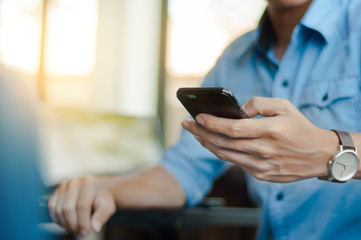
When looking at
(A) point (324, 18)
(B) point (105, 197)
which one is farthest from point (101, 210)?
(A) point (324, 18)

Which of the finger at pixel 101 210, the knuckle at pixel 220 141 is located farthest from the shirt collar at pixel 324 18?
the finger at pixel 101 210

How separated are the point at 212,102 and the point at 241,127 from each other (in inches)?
1.9

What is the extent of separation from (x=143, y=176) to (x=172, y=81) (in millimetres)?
1796

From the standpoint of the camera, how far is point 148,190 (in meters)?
0.87

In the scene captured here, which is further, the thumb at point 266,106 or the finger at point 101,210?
the finger at point 101,210

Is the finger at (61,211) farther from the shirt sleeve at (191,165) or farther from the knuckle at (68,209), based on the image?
the shirt sleeve at (191,165)

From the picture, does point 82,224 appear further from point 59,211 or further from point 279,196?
point 279,196

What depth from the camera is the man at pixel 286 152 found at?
1.82ft

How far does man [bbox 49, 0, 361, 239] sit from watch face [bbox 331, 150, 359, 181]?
1 centimetres

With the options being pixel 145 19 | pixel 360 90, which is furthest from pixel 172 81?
pixel 360 90

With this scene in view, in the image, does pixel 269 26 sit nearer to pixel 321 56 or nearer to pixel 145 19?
pixel 321 56

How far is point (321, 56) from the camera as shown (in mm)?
797

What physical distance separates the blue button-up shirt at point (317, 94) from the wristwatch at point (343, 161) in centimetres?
18

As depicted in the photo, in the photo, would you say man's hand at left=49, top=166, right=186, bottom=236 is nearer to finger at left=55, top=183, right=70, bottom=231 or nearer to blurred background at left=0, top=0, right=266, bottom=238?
finger at left=55, top=183, right=70, bottom=231
